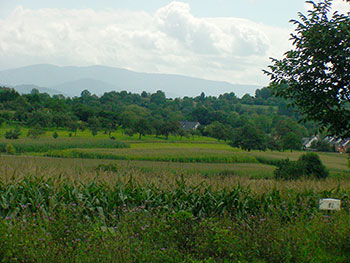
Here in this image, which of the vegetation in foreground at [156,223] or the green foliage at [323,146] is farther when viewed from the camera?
the green foliage at [323,146]

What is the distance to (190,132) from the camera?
265ft

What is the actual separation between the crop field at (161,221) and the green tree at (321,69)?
78.9 inches

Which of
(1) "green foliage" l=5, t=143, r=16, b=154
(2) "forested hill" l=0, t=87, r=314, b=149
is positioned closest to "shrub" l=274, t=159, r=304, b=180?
(2) "forested hill" l=0, t=87, r=314, b=149

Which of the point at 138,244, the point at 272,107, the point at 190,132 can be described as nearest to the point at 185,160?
the point at 190,132

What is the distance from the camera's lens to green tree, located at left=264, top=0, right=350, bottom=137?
7020 mm

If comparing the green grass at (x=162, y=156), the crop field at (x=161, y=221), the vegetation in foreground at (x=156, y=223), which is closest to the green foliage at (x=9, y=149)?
the green grass at (x=162, y=156)

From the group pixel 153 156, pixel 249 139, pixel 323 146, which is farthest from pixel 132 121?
pixel 323 146

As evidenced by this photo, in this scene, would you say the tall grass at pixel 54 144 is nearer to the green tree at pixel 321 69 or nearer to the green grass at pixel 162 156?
the green grass at pixel 162 156

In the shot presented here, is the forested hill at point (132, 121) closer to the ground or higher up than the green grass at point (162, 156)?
higher up

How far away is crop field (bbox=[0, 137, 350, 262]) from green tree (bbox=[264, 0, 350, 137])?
6.58ft

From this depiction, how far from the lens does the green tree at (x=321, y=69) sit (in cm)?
702

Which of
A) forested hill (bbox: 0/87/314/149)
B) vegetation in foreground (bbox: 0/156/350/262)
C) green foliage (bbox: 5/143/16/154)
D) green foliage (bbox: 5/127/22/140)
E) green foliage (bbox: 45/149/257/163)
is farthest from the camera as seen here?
forested hill (bbox: 0/87/314/149)

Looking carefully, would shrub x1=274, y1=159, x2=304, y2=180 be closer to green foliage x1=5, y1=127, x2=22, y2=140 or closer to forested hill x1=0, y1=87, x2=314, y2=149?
forested hill x1=0, y1=87, x2=314, y2=149

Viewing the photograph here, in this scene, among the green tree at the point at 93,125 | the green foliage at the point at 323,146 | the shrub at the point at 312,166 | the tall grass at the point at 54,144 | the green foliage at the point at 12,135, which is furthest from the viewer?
the green foliage at the point at 323,146
